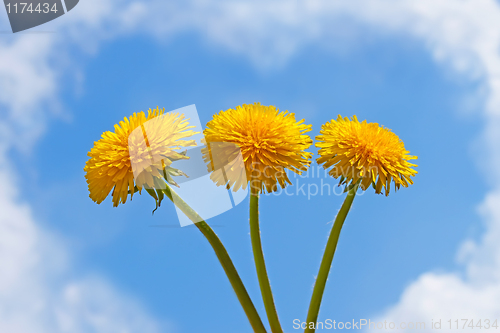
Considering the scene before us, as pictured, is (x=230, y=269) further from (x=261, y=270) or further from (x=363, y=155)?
(x=363, y=155)

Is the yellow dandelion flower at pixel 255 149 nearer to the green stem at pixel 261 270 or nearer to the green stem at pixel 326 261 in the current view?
the green stem at pixel 261 270

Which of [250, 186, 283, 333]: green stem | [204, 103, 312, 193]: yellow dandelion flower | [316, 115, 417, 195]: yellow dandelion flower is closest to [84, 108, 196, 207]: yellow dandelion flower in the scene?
[204, 103, 312, 193]: yellow dandelion flower

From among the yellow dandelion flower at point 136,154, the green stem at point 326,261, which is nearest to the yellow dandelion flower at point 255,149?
the yellow dandelion flower at point 136,154

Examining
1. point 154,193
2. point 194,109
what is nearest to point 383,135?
point 194,109

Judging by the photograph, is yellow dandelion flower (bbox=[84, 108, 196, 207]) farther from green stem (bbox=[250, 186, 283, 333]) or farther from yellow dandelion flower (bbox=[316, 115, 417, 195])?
yellow dandelion flower (bbox=[316, 115, 417, 195])

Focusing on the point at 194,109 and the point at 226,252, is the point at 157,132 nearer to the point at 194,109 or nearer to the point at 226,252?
the point at 194,109

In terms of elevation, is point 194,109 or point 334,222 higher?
point 194,109

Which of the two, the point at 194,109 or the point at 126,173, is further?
the point at 194,109
